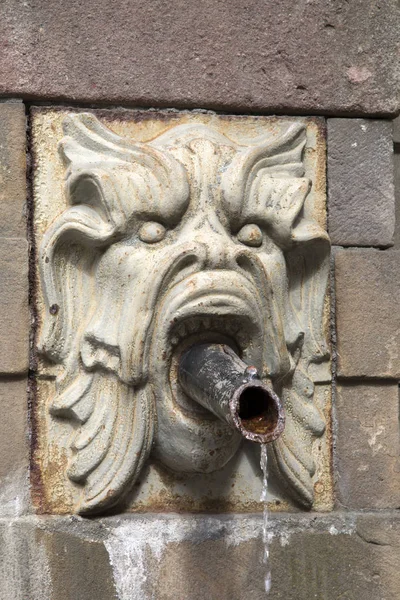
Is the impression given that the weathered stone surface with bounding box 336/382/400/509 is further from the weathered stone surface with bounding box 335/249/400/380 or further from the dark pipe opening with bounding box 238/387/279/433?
the dark pipe opening with bounding box 238/387/279/433

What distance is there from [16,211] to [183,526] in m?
0.93

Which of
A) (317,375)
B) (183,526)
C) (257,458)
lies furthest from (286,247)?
(183,526)

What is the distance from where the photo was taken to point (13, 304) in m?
2.87

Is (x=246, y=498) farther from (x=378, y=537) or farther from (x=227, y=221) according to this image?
(x=227, y=221)

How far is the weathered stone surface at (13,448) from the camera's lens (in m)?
2.85

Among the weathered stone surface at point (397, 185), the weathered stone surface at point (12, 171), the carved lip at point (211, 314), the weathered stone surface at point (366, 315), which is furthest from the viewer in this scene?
the weathered stone surface at point (397, 185)

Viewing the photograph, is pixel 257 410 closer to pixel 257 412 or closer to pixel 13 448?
pixel 257 412

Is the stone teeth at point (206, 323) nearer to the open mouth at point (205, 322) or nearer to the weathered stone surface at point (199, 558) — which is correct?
the open mouth at point (205, 322)

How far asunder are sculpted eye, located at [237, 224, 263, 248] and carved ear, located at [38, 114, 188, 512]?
0.18 m

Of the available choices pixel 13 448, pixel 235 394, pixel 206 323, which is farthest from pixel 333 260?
pixel 13 448

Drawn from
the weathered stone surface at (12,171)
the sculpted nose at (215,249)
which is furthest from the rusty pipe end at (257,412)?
the weathered stone surface at (12,171)

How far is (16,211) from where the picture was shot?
9.50 ft

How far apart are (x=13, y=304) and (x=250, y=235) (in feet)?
2.10

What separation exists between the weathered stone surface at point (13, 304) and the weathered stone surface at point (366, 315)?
2.84 feet
